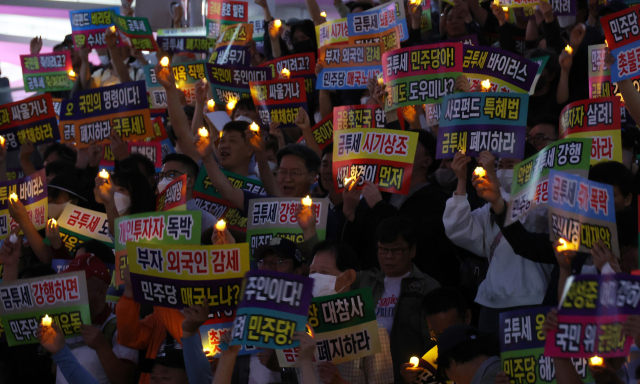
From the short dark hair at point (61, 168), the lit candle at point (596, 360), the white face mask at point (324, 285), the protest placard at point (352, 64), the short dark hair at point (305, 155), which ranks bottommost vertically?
the white face mask at point (324, 285)

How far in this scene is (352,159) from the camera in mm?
5680

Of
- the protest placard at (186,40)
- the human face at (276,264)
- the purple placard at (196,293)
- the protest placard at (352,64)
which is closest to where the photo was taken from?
the purple placard at (196,293)

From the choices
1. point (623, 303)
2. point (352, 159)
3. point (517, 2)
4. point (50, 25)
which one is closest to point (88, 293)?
point (352, 159)

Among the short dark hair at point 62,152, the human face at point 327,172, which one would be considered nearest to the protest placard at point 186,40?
the short dark hair at point 62,152

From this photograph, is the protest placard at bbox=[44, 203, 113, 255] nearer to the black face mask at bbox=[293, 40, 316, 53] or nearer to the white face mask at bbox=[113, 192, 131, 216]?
the white face mask at bbox=[113, 192, 131, 216]

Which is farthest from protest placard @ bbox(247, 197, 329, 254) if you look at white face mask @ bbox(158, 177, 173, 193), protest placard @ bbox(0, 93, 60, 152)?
protest placard @ bbox(0, 93, 60, 152)

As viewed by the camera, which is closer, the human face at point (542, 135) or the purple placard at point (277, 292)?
the purple placard at point (277, 292)

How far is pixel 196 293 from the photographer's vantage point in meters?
4.14

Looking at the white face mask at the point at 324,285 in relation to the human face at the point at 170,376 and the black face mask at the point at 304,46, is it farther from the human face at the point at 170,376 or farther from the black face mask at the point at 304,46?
the black face mask at the point at 304,46

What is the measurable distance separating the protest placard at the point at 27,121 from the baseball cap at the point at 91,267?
2517mm

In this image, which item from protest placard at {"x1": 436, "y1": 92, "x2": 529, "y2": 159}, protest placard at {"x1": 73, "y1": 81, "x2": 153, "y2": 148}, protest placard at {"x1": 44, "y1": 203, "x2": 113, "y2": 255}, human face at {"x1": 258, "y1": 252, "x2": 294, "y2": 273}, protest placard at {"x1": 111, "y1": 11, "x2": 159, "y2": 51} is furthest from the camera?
protest placard at {"x1": 111, "y1": 11, "x2": 159, "y2": 51}

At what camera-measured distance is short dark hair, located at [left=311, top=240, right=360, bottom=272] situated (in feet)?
15.3

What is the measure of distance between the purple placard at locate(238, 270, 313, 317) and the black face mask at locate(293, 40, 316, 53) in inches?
211

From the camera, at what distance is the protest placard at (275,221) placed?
5.32 metres
